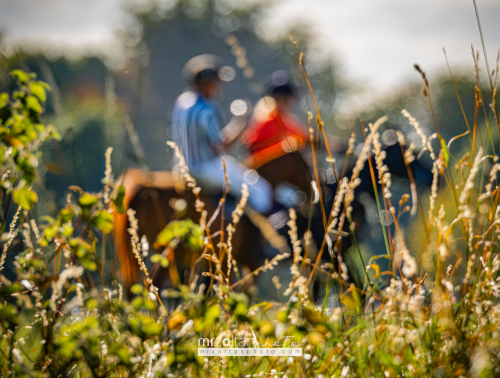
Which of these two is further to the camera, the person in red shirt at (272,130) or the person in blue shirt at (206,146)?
the person in red shirt at (272,130)

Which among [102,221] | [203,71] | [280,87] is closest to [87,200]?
[102,221]

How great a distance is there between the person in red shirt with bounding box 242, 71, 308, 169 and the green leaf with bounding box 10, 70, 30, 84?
125 inches

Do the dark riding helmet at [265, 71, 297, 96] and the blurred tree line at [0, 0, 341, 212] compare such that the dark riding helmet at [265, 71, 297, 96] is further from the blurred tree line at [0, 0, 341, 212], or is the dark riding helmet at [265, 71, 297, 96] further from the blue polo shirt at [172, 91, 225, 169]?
the blurred tree line at [0, 0, 341, 212]

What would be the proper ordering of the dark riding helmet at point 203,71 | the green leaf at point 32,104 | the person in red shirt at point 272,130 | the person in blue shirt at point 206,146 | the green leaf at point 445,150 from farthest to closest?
the person in red shirt at point 272,130 → the dark riding helmet at point 203,71 → the person in blue shirt at point 206,146 → the green leaf at point 445,150 → the green leaf at point 32,104

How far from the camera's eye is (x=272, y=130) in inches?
186

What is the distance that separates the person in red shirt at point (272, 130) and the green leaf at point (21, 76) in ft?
10.4

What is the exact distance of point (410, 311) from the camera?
98 centimetres

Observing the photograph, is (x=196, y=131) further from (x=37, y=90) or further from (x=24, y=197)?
(x=24, y=197)

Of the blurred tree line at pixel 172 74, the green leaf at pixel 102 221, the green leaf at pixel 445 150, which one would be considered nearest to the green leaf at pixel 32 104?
the green leaf at pixel 102 221

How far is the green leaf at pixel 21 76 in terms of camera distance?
0.88m

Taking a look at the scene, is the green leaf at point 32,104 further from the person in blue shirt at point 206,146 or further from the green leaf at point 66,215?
the person in blue shirt at point 206,146

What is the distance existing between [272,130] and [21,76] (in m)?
3.95

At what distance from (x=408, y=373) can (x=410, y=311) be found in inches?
6.0

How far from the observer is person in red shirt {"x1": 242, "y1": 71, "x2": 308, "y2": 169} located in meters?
4.43
